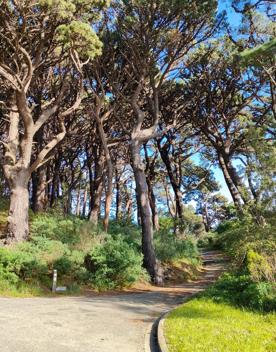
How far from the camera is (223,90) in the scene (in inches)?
962

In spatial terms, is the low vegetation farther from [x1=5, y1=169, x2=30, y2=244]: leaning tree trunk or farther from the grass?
the grass

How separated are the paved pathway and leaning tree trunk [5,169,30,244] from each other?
155 inches

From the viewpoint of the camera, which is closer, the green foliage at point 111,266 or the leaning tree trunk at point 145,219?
the green foliage at point 111,266

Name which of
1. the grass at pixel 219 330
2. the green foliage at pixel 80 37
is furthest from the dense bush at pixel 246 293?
the green foliage at pixel 80 37

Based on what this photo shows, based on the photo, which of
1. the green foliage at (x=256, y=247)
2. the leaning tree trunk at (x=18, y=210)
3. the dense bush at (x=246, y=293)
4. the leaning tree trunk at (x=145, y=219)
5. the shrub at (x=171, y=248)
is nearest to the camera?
the dense bush at (x=246, y=293)

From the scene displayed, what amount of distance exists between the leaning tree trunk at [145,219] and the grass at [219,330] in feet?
26.2

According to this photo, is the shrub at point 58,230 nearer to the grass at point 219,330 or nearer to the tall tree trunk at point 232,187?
the grass at point 219,330

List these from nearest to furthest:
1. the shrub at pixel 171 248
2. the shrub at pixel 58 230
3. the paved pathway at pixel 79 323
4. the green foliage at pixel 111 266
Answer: the paved pathway at pixel 79 323
the green foliage at pixel 111 266
the shrub at pixel 58 230
the shrub at pixel 171 248

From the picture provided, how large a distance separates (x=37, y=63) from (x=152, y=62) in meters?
6.03

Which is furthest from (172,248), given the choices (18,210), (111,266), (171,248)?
(18,210)

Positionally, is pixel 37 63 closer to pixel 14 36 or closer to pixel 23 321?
pixel 14 36

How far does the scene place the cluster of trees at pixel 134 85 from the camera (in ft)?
50.6

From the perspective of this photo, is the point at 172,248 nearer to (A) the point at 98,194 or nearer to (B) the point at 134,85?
(A) the point at 98,194

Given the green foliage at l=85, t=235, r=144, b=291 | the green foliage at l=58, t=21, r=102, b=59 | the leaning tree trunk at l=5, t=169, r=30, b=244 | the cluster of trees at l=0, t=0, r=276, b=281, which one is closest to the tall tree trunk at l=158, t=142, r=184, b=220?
the cluster of trees at l=0, t=0, r=276, b=281
